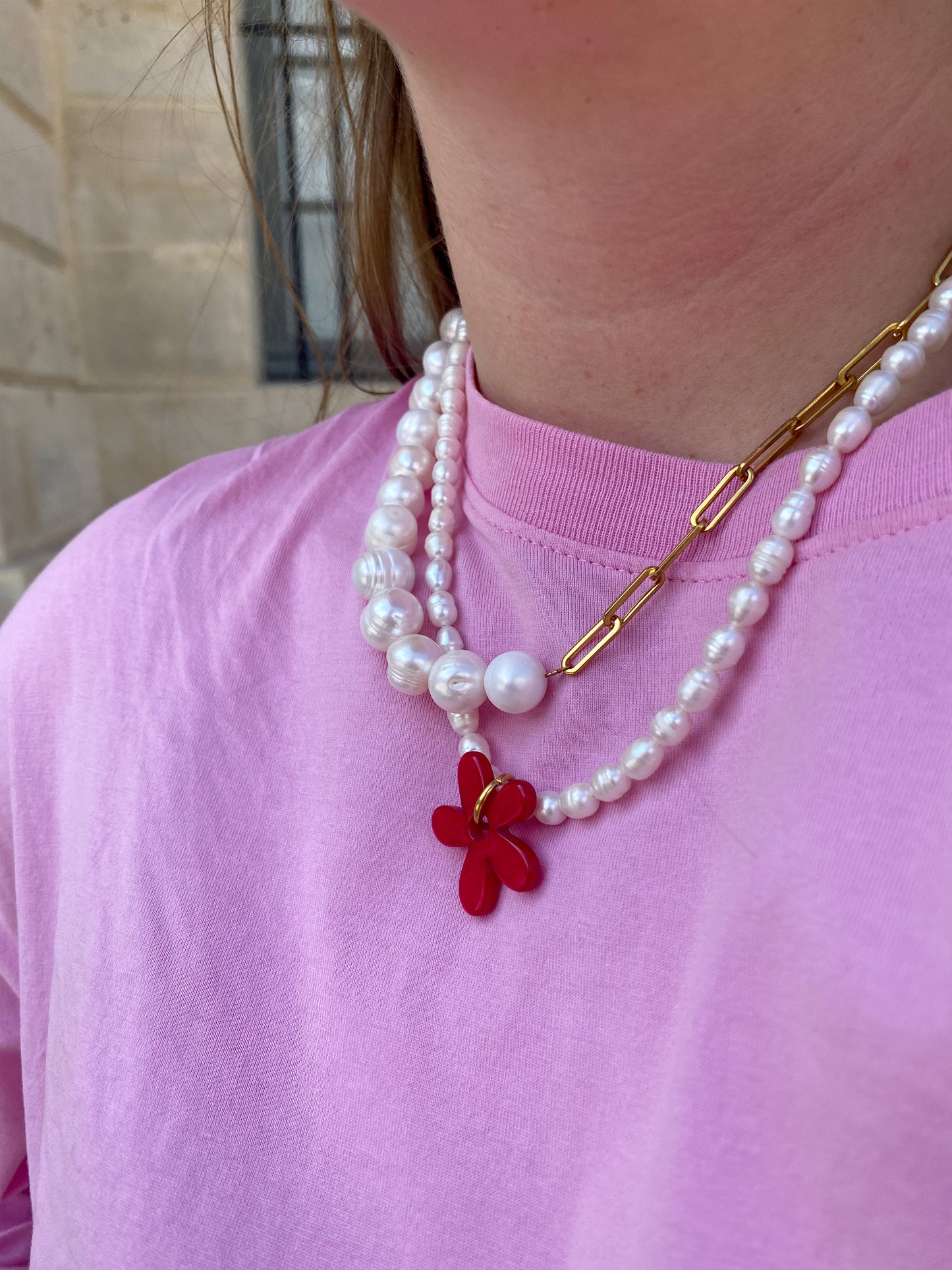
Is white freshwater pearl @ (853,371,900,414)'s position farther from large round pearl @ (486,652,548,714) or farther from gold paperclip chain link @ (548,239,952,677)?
large round pearl @ (486,652,548,714)

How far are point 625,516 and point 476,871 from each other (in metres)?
0.25

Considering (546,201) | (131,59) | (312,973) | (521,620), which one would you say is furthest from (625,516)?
(131,59)

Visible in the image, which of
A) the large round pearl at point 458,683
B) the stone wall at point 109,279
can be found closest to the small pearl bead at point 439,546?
the large round pearl at point 458,683

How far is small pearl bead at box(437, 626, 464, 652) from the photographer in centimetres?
69

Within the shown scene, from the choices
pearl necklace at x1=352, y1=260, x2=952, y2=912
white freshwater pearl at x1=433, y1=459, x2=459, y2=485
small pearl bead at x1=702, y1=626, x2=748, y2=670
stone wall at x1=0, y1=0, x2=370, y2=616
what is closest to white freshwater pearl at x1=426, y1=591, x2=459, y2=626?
pearl necklace at x1=352, y1=260, x2=952, y2=912

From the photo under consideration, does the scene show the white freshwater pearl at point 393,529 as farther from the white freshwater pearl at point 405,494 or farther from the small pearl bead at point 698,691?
the small pearl bead at point 698,691

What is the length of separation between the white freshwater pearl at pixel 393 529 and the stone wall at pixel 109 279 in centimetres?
88

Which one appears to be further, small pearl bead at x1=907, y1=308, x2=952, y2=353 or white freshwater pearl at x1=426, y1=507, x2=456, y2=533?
white freshwater pearl at x1=426, y1=507, x2=456, y2=533

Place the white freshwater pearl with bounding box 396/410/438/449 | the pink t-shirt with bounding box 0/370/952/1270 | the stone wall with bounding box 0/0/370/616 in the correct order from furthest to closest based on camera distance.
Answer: the stone wall with bounding box 0/0/370/616 < the white freshwater pearl with bounding box 396/410/438/449 < the pink t-shirt with bounding box 0/370/952/1270

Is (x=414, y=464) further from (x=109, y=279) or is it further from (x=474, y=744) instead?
(x=109, y=279)

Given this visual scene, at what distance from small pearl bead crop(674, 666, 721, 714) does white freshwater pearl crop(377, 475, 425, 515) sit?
11.5 inches

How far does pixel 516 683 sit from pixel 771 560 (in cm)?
17

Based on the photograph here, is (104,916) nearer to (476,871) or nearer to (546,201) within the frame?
(476,871)

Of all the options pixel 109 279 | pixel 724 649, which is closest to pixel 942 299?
pixel 724 649
